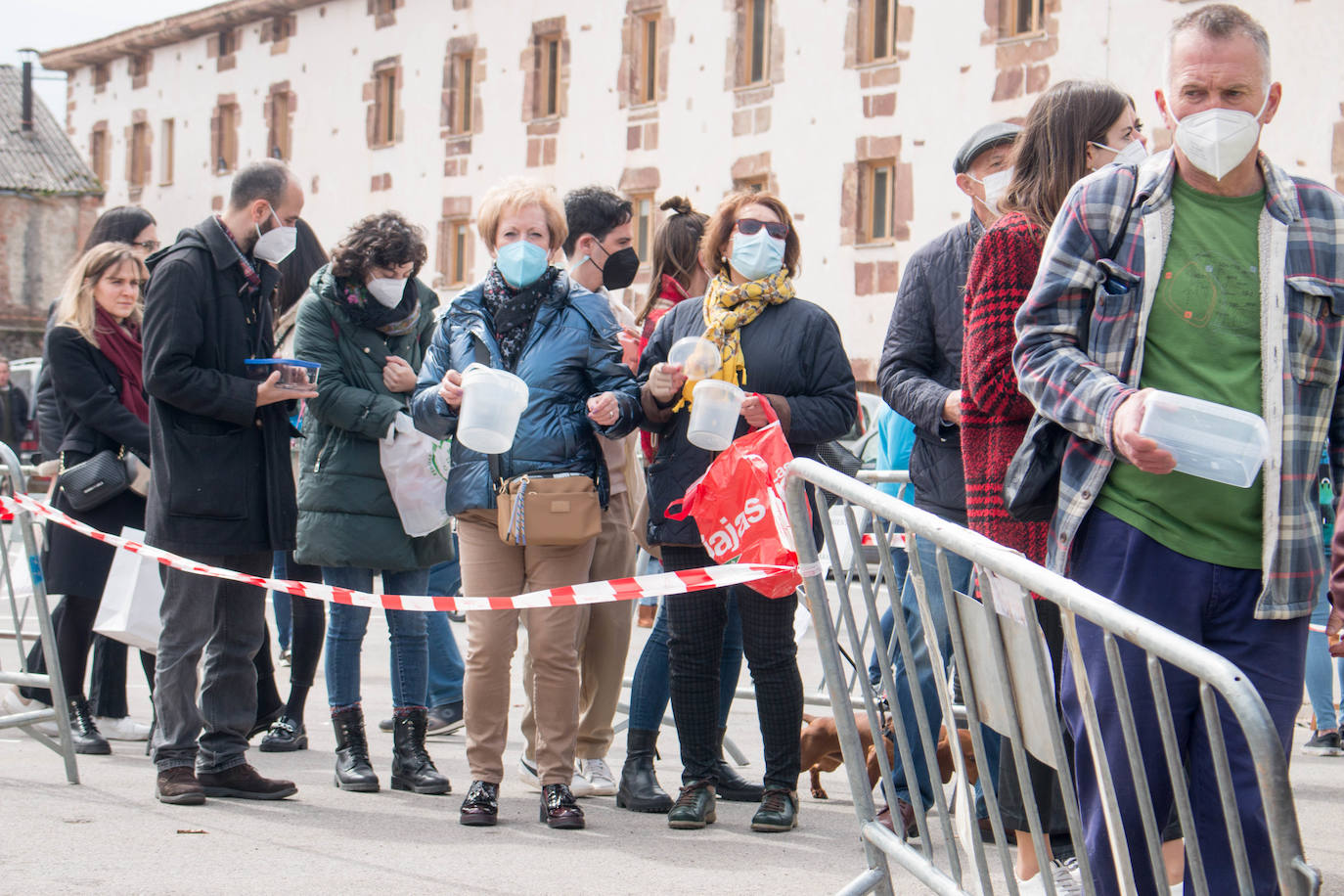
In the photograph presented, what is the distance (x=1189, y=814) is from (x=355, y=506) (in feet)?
13.4

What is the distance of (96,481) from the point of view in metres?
6.50

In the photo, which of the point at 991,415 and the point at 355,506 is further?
the point at 355,506

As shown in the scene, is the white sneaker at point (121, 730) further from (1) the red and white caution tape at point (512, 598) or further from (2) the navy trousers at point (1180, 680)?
(2) the navy trousers at point (1180, 680)

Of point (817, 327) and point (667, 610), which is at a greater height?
point (817, 327)

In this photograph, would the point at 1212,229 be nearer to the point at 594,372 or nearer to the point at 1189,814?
the point at 1189,814

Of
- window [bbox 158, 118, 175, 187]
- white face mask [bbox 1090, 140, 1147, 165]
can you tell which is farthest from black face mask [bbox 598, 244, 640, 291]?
window [bbox 158, 118, 175, 187]

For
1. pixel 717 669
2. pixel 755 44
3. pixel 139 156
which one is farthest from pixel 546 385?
pixel 139 156

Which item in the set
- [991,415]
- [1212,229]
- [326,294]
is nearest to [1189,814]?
[1212,229]

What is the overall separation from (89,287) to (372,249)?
1.53m

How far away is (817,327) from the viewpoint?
5422 millimetres

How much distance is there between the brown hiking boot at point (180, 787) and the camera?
5.39m

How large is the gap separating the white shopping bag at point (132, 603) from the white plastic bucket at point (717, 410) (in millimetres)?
2261

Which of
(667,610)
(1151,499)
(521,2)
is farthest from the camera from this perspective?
(521,2)

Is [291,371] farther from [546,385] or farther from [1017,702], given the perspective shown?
[1017,702]
